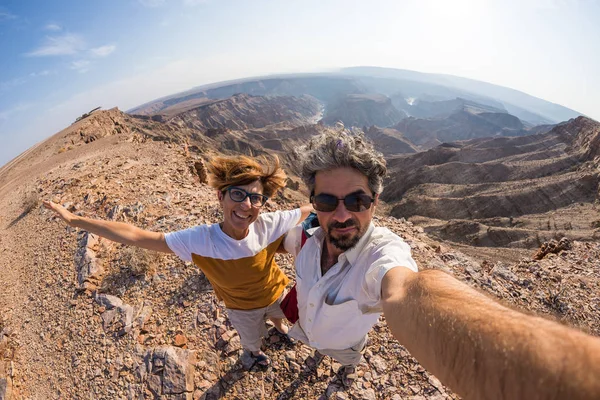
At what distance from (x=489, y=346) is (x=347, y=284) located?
975 millimetres

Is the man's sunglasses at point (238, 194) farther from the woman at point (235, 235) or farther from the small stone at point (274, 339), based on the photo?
the small stone at point (274, 339)

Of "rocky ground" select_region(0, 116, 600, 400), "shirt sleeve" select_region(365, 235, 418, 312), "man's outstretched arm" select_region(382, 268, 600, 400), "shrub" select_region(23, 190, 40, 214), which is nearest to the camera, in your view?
"man's outstretched arm" select_region(382, 268, 600, 400)

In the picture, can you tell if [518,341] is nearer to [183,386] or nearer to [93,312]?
[183,386]

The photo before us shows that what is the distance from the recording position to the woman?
2143mm

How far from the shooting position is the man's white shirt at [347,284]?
59.1 inches

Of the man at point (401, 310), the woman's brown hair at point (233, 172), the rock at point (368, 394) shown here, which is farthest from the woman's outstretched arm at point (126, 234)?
the rock at point (368, 394)

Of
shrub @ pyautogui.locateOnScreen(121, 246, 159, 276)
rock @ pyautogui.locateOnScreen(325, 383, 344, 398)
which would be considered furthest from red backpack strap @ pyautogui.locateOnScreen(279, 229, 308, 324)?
shrub @ pyautogui.locateOnScreen(121, 246, 159, 276)

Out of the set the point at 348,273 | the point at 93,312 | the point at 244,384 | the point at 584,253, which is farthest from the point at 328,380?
the point at 584,253

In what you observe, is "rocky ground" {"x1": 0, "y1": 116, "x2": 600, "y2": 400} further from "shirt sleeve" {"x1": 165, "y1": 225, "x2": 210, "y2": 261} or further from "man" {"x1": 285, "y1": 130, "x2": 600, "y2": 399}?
"shirt sleeve" {"x1": 165, "y1": 225, "x2": 210, "y2": 261}

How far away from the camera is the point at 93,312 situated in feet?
12.3

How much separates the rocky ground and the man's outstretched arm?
2337 mm

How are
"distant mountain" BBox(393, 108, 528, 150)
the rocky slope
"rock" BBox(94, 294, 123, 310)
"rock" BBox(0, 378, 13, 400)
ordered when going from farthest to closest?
"distant mountain" BBox(393, 108, 528, 150), the rocky slope, "rock" BBox(94, 294, 123, 310), "rock" BBox(0, 378, 13, 400)

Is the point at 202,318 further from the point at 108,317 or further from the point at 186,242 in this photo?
the point at 186,242

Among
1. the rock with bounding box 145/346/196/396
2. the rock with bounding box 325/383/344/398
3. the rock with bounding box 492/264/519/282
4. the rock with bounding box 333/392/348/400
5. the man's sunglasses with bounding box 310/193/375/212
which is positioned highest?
the man's sunglasses with bounding box 310/193/375/212
